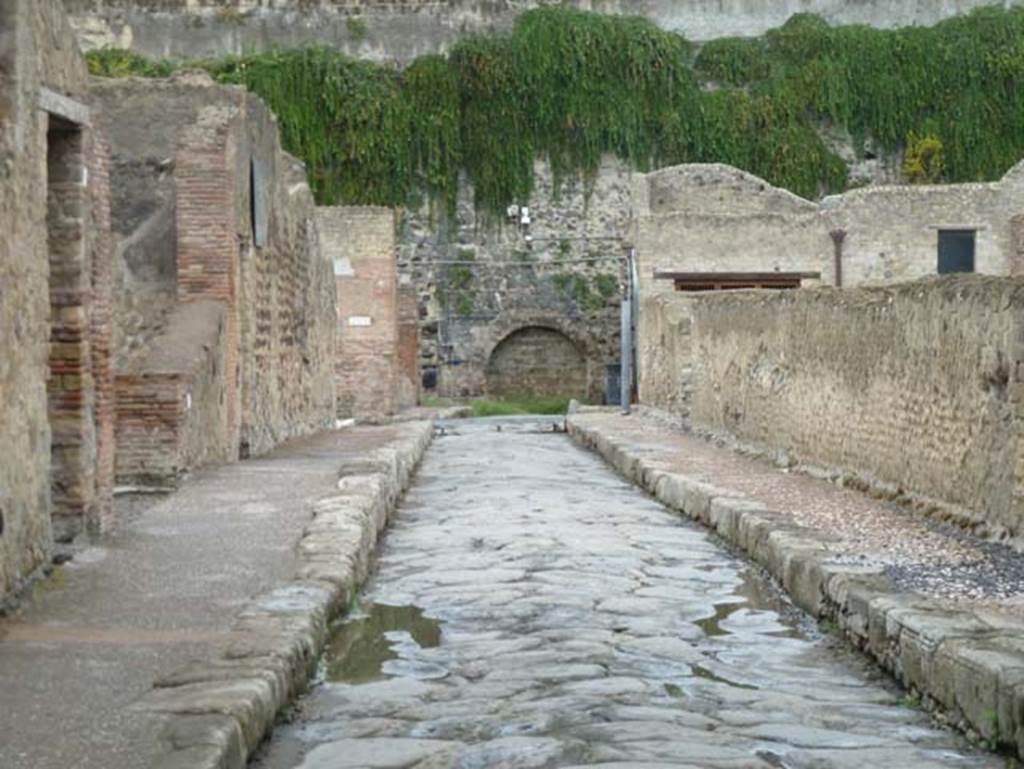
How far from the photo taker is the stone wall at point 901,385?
364 inches

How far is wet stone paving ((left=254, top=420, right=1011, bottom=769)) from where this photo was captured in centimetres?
531

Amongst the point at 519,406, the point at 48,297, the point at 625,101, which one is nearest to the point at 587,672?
the point at 48,297

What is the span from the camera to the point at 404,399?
31922mm

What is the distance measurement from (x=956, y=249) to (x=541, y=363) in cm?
976

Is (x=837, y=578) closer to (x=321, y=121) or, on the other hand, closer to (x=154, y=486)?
(x=154, y=486)

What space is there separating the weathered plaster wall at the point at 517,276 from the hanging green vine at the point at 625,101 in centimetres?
54

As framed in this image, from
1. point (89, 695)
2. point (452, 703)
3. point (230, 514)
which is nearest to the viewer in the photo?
point (89, 695)

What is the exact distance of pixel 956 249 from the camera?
31.0 m

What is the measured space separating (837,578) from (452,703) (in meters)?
2.17

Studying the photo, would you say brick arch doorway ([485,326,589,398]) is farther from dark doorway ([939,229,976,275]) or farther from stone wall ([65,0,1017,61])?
dark doorway ([939,229,976,275])

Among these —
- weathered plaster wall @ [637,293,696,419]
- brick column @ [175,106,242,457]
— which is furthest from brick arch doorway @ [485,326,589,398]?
brick column @ [175,106,242,457]

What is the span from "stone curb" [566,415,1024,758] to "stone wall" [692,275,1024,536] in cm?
98

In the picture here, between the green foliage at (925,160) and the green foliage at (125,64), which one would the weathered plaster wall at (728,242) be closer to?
the green foliage at (925,160)

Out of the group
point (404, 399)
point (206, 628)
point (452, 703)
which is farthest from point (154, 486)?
point (404, 399)
